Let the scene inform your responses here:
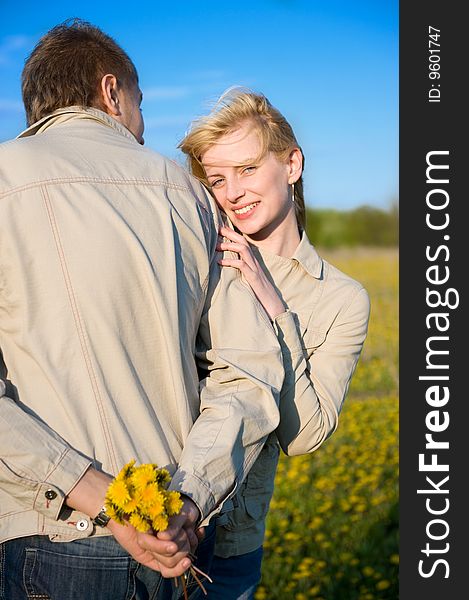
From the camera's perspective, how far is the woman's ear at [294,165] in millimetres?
2879

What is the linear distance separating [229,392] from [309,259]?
0.79 m

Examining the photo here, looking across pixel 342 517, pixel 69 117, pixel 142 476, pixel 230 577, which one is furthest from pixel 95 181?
pixel 342 517

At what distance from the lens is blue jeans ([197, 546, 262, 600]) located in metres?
2.57

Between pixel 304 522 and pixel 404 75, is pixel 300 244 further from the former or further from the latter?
pixel 304 522

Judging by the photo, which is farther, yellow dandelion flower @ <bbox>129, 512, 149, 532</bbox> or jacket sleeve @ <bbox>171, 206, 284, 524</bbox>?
jacket sleeve @ <bbox>171, 206, 284, 524</bbox>

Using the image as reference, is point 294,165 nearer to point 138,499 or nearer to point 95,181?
point 95,181

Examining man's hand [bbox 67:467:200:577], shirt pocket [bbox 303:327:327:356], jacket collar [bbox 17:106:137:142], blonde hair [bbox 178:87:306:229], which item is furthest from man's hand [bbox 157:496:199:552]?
blonde hair [bbox 178:87:306:229]

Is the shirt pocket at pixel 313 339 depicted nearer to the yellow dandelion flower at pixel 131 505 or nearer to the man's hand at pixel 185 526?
the man's hand at pixel 185 526

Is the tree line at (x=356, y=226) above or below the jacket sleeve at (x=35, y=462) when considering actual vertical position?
above

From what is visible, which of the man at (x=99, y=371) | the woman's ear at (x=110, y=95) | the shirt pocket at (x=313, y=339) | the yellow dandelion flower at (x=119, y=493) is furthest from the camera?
the shirt pocket at (x=313, y=339)

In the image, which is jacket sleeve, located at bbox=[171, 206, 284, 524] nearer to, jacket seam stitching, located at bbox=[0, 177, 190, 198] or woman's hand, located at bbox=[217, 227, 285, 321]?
woman's hand, located at bbox=[217, 227, 285, 321]

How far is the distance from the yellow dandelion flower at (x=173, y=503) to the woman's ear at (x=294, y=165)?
145cm

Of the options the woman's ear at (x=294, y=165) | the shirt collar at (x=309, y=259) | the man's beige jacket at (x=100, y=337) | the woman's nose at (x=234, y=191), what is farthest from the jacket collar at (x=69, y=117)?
the woman's ear at (x=294, y=165)

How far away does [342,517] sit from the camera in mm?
5457
